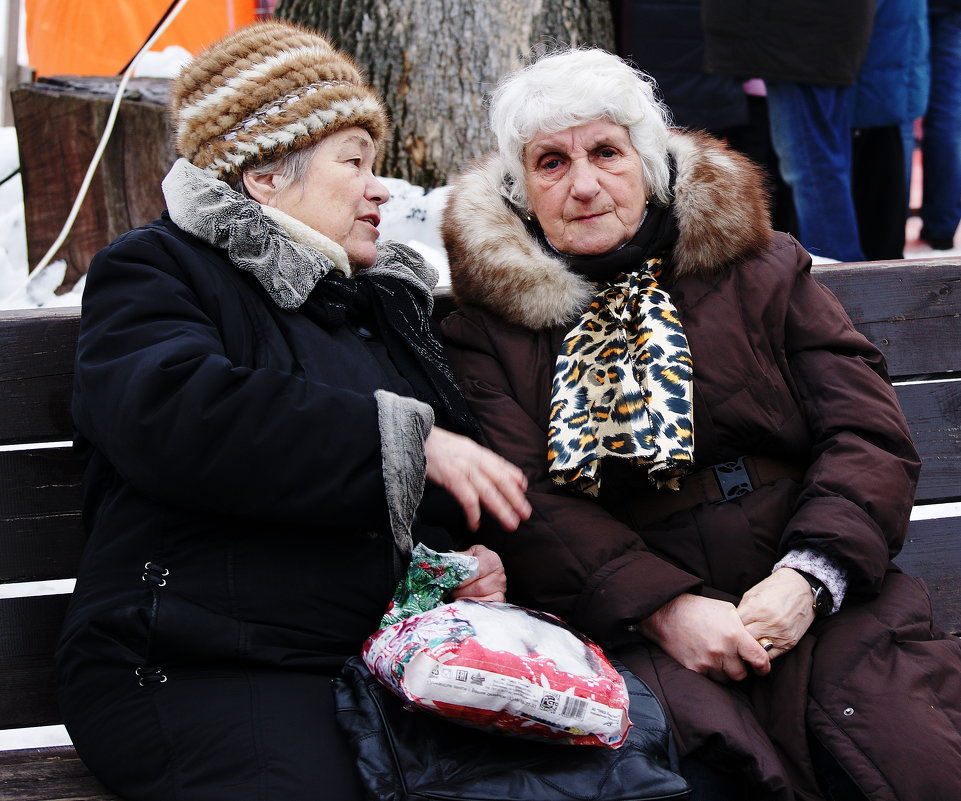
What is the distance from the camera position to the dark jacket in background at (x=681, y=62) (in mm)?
5801

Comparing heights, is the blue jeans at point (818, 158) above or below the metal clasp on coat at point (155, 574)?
above

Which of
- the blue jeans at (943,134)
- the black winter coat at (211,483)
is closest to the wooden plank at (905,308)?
the black winter coat at (211,483)

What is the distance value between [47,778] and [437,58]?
299cm

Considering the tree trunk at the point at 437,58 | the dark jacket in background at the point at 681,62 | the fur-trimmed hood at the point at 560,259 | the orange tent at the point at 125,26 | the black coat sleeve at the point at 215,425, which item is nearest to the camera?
the black coat sleeve at the point at 215,425

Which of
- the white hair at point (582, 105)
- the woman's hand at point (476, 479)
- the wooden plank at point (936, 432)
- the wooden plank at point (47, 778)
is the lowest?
the wooden plank at point (47, 778)

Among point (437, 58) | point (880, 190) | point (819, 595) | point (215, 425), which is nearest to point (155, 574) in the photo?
point (215, 425)

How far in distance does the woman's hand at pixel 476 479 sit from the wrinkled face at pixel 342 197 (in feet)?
2.28

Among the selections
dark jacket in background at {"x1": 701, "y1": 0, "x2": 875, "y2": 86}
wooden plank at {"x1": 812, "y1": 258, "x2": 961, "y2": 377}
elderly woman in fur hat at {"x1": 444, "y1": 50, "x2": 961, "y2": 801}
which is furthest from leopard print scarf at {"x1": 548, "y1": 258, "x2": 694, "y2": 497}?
dark jacket in background at {"x1": 701, "y1": 0, "x2": 875, "y2": 86}

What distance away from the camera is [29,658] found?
8.62ft

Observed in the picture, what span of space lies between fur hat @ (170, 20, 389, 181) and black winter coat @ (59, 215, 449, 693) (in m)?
0.34

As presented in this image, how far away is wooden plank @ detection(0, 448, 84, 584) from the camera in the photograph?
2.62 metres

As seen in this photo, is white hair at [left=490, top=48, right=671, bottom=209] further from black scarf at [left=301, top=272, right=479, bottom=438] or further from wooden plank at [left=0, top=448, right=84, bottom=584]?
wooden plank at [left=0, top=448, right=84, bottom=584]

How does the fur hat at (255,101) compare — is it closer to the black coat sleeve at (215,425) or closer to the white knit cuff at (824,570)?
the black coat sleeve at (215,425)

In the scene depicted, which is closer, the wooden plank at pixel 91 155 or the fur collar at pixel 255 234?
the fur collar at pixel 255 234
